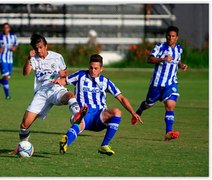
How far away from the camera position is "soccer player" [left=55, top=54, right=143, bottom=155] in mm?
12273

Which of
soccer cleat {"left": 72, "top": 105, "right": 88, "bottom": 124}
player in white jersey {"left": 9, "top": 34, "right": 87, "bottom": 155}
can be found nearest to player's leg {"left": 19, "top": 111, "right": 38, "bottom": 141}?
player in white jersey {"left": 9, "top": 34, "right": 87, "bottom": 155}

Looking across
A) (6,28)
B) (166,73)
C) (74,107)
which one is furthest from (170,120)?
(6,28)

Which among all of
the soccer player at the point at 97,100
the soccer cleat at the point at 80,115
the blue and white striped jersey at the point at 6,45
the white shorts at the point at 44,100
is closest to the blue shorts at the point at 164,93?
the white shorts at the point at 44,100

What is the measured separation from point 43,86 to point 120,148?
154 centimetres

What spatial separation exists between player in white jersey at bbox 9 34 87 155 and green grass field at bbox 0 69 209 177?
55 cm

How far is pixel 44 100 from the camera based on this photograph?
1312 cm

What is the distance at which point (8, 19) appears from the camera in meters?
46.9

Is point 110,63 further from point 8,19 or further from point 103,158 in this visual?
point 103,158

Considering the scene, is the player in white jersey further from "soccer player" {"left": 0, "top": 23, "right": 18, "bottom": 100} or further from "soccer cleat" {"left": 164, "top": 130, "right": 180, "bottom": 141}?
"soccer player" {"left": 0, "top": 23, "right": 18, "bottom": 100}

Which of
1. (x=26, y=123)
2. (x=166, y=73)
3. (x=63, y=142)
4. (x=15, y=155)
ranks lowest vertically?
A: (x=15, y=155)

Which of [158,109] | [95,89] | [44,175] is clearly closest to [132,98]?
[158,109]

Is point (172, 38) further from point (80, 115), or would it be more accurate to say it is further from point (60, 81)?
point (80, 115)

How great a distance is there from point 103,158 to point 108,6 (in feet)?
123

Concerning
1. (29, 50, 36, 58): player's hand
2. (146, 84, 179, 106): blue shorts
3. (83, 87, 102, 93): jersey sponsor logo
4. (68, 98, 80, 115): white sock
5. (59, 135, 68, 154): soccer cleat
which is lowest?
(59, 135, 68, 154): soccer cleat
